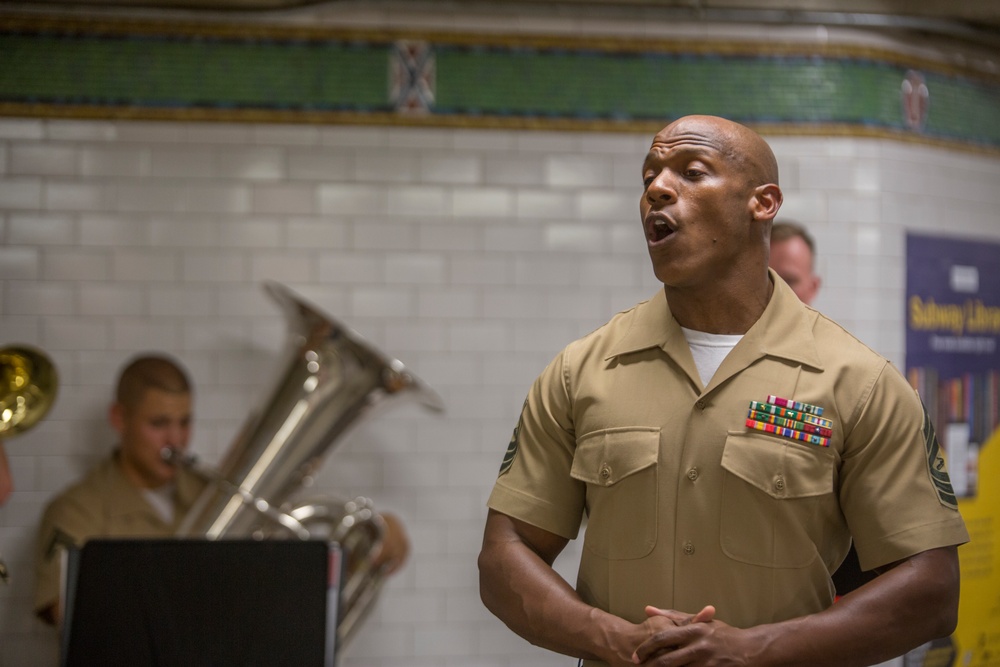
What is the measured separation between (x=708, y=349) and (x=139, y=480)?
2812mm

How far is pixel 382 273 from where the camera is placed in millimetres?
4078

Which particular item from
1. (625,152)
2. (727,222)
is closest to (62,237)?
(625,152)

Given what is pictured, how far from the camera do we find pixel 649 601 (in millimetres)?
1507

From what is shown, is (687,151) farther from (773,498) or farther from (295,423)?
(295,423)

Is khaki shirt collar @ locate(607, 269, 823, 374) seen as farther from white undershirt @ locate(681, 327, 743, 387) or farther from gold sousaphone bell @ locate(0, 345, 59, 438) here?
gold sousaphone bell @ locate(0, 345, 59, 438)

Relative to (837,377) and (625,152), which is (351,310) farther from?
(837,377)

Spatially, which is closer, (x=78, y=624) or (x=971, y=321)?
(x=78, y=624)

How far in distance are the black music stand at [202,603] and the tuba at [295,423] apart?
3.72ft

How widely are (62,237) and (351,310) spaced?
1036 millimetres

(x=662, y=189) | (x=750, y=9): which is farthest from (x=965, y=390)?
(x=662, y=189)

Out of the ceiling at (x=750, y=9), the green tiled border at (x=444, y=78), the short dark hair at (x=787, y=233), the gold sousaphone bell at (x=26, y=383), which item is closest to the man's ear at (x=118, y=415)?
the gold sousaphone bell at (x=26, y=383)

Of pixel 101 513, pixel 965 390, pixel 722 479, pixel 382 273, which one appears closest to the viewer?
pixel 722 479

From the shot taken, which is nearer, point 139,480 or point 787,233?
point 787,233

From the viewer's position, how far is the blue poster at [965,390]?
4.23 metres
